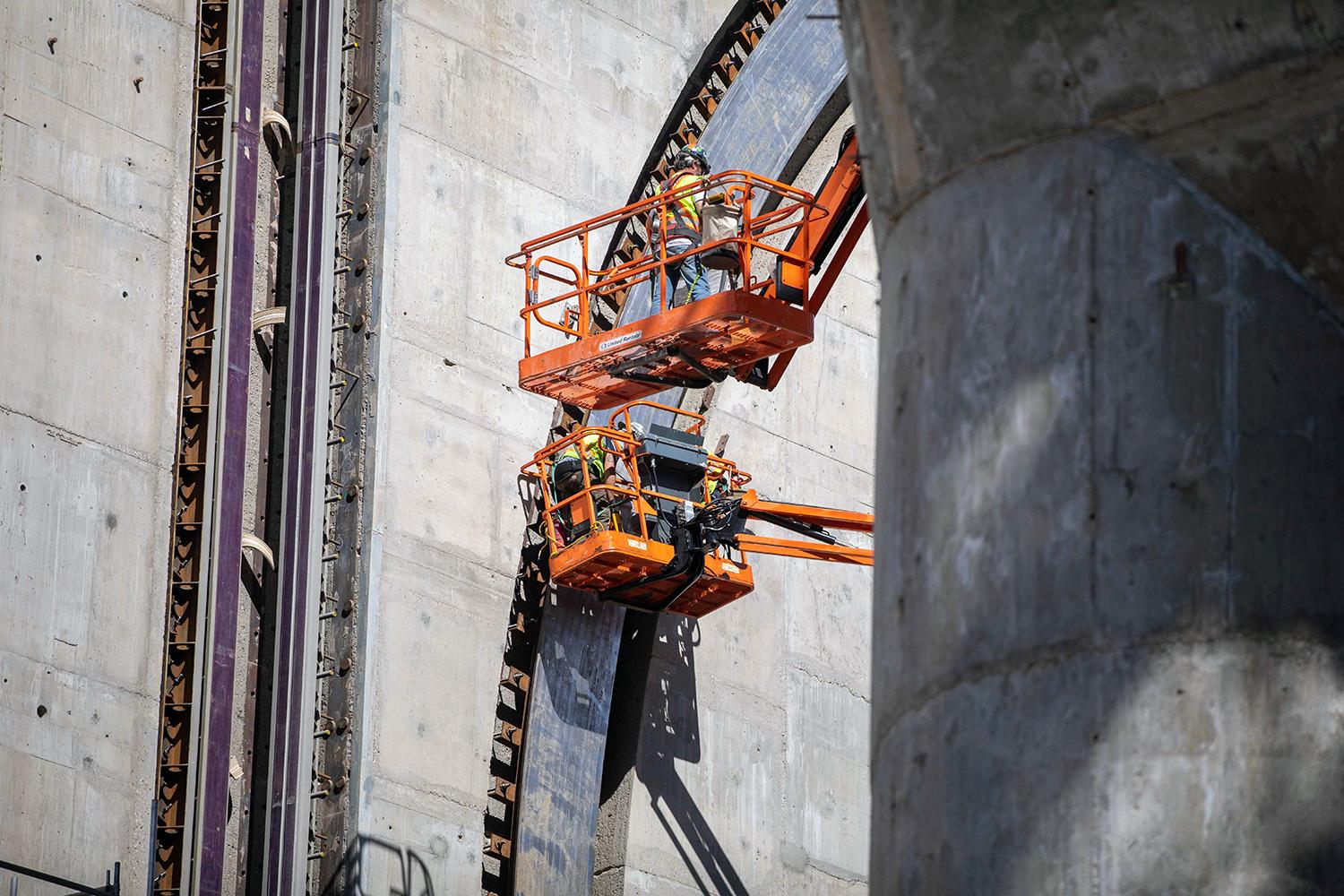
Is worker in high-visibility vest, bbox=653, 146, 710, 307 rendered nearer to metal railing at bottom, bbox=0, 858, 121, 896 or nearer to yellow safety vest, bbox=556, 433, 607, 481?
yellow safety vest, bbox=556, 433, 607, 481

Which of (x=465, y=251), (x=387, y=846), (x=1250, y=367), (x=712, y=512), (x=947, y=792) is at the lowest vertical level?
(x=947, y=792)

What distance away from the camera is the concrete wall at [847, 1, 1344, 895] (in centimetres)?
520

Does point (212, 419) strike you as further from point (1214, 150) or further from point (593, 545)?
point (1214, 150)

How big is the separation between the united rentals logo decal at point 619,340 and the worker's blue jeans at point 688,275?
0.41 m

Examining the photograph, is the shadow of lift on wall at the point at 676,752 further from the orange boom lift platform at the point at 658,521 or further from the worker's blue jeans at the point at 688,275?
the worker's blue jeans at the point at 688,275

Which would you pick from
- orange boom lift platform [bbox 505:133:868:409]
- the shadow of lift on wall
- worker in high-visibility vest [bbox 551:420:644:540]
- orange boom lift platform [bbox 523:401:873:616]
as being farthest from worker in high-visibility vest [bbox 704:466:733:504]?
the shadow of lift on wall


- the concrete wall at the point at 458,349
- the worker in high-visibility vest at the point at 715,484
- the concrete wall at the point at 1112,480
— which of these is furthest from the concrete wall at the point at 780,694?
the concrete wall at the point at 1112,480

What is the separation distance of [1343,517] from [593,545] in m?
12.9

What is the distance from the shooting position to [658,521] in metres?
18.7

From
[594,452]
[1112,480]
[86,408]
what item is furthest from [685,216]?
[1112,480]

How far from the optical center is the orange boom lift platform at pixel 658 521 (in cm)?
1831

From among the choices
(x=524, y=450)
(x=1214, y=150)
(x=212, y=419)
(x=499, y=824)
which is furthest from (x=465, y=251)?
(x=1214, y=150)

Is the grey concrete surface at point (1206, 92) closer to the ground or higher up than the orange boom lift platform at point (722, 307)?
closer to the ground

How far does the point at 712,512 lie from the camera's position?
18812 mm
